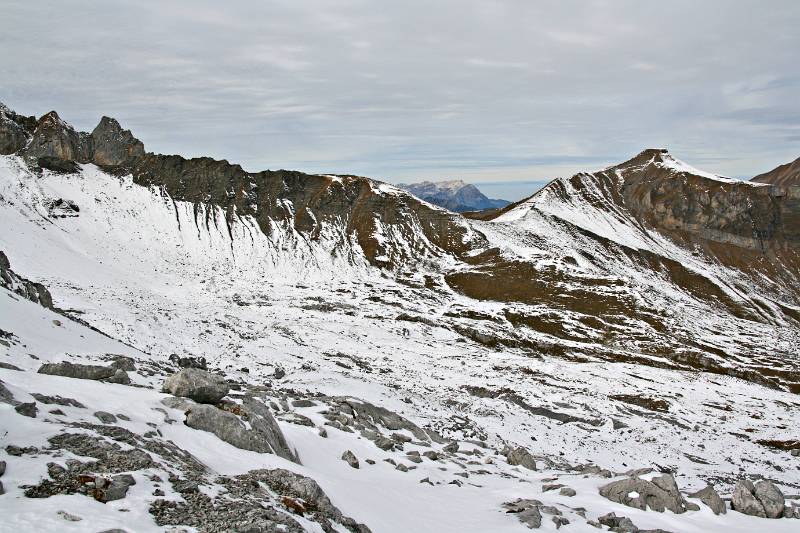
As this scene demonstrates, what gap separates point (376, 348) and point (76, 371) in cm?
4477

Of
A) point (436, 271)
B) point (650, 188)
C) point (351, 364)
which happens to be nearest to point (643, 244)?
point (650, 188)

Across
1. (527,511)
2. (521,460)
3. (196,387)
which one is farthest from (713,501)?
(196,387)

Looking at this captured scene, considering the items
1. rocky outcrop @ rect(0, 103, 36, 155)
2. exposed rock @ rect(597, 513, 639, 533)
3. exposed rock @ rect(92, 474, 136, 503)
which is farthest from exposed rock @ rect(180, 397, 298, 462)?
rocky outcrop @ rect(0, 103, 36, 155)

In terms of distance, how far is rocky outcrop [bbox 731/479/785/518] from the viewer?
17.7 metres

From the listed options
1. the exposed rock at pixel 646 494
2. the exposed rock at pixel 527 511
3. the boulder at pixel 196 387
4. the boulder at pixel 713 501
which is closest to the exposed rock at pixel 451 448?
the exposed rock at pixel 646 494

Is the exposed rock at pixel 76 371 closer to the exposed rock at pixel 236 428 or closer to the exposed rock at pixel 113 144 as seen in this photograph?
the exposed rock at pixel 236 428

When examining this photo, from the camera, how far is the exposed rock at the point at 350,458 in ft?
59.4

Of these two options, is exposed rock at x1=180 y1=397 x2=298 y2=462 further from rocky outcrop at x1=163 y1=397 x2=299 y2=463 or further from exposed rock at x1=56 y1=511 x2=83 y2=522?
exposed rock at x1=56 y1=511 x2=83 y2=522

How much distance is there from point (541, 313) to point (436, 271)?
29.0m

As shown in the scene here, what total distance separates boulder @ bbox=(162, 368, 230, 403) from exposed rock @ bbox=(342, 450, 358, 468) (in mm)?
4803

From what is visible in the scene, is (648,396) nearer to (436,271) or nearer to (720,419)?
(720,419)

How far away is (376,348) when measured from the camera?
199 ft

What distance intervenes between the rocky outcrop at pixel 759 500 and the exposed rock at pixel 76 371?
22.7 metres

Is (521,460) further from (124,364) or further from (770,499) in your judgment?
(124,364)
